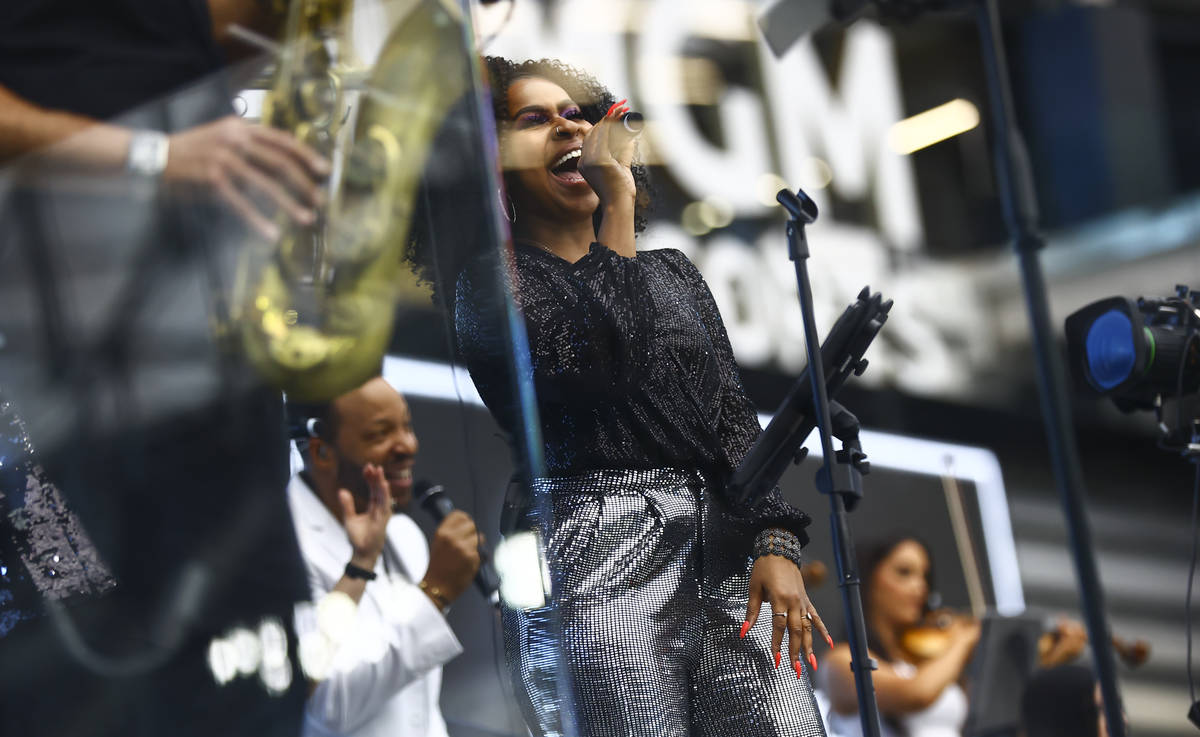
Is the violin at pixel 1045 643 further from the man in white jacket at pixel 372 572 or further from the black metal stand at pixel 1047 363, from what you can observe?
the man in white jacket at pixel 372 572

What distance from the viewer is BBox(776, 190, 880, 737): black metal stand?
173 cm

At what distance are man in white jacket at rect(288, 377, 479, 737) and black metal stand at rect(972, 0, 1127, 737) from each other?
35.0 inches

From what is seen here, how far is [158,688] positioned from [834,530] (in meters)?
0.94

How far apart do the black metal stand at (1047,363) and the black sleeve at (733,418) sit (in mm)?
Answer: 384

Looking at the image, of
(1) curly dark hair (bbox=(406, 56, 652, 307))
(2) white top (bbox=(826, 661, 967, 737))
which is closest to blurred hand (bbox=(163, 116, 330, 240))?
(1) curly dark hair (bbox=(406, 56, 652, 307))

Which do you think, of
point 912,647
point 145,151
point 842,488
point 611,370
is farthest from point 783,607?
point 912,647

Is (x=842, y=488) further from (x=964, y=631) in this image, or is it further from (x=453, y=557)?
(x=964, y=631)

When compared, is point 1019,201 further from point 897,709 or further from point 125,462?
point 897,709

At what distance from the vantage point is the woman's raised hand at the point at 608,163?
1855mm

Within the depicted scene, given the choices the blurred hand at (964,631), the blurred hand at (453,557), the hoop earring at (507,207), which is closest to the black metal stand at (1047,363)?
the hoop earring at (507,207)

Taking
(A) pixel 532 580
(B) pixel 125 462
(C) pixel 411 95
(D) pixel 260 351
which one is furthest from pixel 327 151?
(A) pixel 532 580

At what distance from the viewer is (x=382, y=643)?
1.84 meters

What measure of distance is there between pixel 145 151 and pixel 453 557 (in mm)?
745

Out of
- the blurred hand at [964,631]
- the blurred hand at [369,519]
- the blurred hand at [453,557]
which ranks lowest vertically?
the blurred hand at [964,631]
